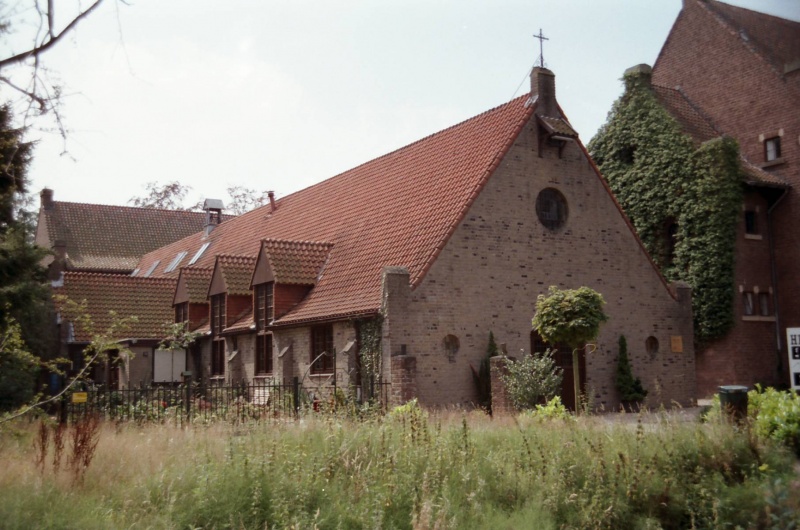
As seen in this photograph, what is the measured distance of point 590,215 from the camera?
25.9m

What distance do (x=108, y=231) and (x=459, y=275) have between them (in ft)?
113

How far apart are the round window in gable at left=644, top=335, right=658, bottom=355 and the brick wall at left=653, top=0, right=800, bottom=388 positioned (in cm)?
638

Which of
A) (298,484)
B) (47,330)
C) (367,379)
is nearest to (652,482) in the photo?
(298,484)

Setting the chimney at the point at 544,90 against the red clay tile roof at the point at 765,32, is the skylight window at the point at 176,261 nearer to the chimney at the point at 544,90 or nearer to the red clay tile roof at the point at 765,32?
the chimney at the point at 544,90

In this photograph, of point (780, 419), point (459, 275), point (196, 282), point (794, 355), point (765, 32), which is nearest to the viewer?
point (794, 355)

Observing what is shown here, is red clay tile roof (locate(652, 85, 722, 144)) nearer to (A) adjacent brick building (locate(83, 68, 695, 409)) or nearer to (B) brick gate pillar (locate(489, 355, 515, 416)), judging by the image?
(A) adjacent brick building (locate(83, 68, 695, 409))

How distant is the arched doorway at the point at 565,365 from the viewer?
23906 millimetres

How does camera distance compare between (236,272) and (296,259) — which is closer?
(296,259)

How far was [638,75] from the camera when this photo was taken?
3406 centimetres

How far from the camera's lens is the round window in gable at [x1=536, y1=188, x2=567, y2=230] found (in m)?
25.1

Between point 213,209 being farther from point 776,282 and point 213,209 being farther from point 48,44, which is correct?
point 48,44

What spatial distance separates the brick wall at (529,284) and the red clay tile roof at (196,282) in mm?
13990

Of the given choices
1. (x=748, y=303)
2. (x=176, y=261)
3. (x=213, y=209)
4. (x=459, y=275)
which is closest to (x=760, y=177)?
(x=748, y=303)

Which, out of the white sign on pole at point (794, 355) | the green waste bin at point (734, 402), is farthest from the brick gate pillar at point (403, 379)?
the white sign on pole at point (794, 355)
